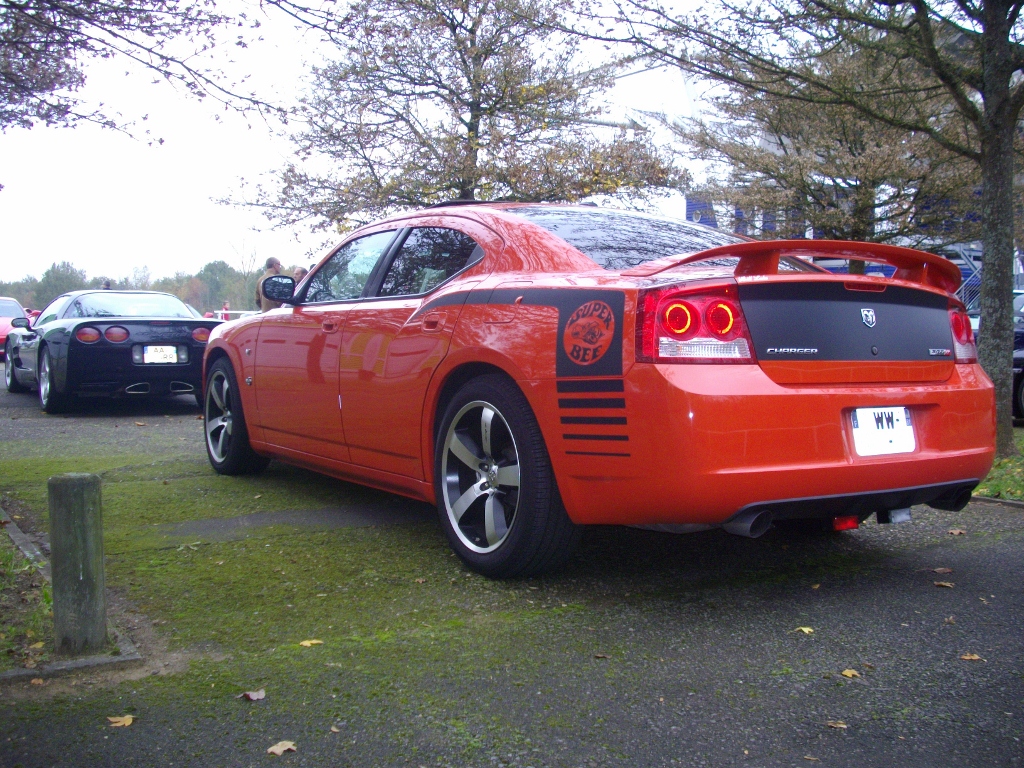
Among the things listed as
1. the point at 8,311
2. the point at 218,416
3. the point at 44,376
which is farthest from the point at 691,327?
the point at 8,311

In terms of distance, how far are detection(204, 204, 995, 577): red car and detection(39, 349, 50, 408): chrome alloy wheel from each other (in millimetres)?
6940

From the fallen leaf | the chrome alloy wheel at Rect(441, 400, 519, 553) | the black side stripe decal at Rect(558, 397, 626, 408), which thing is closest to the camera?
the fallen leaf

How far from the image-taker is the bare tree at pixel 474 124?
16.8 m

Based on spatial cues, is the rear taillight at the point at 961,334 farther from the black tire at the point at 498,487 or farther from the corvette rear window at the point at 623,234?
the black tire at the point at 498,487

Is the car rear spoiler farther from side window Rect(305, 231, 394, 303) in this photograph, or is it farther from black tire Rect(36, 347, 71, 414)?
black tire Rect(36, 347, 71, 414)

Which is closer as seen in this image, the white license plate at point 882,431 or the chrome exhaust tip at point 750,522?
the chrome exhaust tip at point 750,522

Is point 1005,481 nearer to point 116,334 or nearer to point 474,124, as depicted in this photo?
point 116,334

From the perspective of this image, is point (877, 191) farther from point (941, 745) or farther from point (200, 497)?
point (941, 745)

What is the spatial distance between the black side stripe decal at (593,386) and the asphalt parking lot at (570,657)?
0.78 m

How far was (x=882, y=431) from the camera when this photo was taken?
3424mm

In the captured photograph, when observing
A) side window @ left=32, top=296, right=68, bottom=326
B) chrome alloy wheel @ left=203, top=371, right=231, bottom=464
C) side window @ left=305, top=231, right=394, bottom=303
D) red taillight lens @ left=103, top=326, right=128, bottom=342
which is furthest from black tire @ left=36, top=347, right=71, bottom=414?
side window @ left=305, top=231, right=394, bottom=303

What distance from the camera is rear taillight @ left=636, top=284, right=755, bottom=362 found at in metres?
3.19

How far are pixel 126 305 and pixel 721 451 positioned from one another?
9195 millimetres

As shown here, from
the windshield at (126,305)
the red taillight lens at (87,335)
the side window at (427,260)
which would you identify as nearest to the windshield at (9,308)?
the windshield at (126,305)
